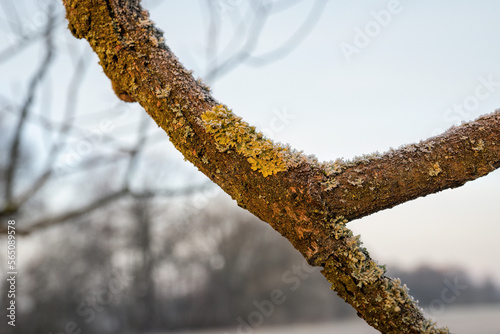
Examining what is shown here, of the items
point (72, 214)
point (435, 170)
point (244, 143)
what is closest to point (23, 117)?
point (72, 214)

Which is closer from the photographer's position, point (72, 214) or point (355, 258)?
point (355, 258)

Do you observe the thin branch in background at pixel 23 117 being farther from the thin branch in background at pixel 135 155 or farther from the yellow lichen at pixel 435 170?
the yellow lichen at pixel 435 170

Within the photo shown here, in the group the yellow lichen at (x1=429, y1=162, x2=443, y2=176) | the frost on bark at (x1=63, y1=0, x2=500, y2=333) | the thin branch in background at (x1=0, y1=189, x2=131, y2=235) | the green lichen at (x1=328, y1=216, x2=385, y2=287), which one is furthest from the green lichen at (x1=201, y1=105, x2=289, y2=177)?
the thin branch in background at (x1=0, y1=189, x2=131, y2=235)

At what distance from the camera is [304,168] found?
46.2 inches

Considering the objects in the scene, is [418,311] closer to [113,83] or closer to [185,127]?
[185,127]

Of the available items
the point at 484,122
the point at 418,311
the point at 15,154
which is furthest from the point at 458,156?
the point at 15,154

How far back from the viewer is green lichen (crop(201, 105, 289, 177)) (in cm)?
115

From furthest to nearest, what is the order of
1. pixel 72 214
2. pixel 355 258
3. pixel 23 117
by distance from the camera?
pixel 72 214
pixel 23 117
pixel 355 258

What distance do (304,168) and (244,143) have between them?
0.19 meters

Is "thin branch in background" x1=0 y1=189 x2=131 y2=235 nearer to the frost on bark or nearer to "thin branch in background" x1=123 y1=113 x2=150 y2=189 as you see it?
"thin branch in background" x1=123 y1=113 x2=150 y2=189

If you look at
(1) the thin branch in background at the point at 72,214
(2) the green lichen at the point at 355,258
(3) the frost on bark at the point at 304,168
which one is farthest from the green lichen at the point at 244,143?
(1) the thin branch in background at the point at 72,214

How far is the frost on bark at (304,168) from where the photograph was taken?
1.12 m

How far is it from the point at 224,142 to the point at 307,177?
0.27 meters

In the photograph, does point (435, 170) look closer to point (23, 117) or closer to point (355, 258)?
point (355, 258)
